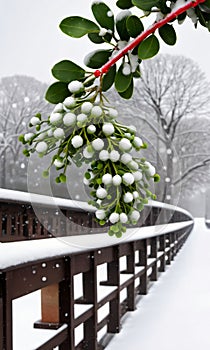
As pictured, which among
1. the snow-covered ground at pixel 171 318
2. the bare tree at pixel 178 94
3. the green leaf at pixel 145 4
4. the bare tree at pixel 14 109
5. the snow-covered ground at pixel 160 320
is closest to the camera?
the green leaf at pixel 145 4

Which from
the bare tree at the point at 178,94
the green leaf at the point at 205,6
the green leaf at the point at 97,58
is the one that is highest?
the bare tree at the point at 178,94

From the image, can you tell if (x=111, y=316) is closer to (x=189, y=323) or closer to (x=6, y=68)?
(x=189, y=323)

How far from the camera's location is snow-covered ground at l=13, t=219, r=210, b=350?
2.88 metres

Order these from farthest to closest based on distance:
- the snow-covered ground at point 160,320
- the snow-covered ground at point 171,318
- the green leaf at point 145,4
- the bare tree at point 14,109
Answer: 1. the bare tree at point 14,109
2. the snow-covered ground at point 171,318
3. the snow-covered ground at point 160,320
4. the green leaf at point 145,4

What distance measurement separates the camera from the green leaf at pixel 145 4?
1.79 feet

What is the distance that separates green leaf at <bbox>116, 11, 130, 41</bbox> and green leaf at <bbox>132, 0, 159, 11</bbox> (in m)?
0.02

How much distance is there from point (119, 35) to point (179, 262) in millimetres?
9541

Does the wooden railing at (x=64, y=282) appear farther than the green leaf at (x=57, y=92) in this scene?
Yes

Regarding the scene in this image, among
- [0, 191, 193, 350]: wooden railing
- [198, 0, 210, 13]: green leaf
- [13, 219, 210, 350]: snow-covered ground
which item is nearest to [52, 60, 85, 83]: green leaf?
[198, 0, 210, 13]: green leaf

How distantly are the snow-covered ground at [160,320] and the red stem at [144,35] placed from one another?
1745 millimetres

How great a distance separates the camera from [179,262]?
986 cm

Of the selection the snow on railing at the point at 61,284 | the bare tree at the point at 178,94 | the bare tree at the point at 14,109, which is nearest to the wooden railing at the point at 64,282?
the snow on railing at the point at 61,284

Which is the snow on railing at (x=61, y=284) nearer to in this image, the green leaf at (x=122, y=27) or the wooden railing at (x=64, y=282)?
the wooden railing at (x=64, y=282)

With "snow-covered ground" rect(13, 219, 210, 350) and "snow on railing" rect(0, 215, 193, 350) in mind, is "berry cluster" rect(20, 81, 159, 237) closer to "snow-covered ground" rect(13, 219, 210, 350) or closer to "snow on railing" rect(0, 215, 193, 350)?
"snow on railing" rect(0, 215, 193, 350)
